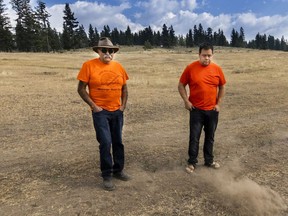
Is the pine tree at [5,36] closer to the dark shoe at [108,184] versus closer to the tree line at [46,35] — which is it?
the tree line at [46,35]

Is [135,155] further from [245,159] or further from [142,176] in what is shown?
[245,159]

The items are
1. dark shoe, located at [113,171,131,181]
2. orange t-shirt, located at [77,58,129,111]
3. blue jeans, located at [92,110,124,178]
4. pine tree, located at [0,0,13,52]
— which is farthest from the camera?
pine tree, located at [0,0,13,52]

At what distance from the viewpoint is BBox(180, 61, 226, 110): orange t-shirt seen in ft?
16.9

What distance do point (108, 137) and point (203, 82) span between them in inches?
69.4

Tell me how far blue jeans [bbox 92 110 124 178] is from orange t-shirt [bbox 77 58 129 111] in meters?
0.14

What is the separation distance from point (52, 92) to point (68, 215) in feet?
34.3

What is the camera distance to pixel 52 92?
13922 millimetres

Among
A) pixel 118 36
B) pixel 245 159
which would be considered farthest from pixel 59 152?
pixel 118 36

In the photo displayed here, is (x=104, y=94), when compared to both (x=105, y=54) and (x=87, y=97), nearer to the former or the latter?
(x=87, y=97)

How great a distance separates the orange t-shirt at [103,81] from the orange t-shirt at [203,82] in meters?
1.17

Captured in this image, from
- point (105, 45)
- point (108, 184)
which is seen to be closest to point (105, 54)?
point (105, 45)

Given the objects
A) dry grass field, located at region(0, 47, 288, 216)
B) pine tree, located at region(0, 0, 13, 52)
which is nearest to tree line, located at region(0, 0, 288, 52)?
pine tree, located at region(0, 0, 13, 52)

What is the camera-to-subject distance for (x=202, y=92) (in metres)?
5.21

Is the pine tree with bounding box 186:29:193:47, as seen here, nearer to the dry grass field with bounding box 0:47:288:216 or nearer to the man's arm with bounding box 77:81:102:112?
the dry grass field with bounding box 0:47:288:216
